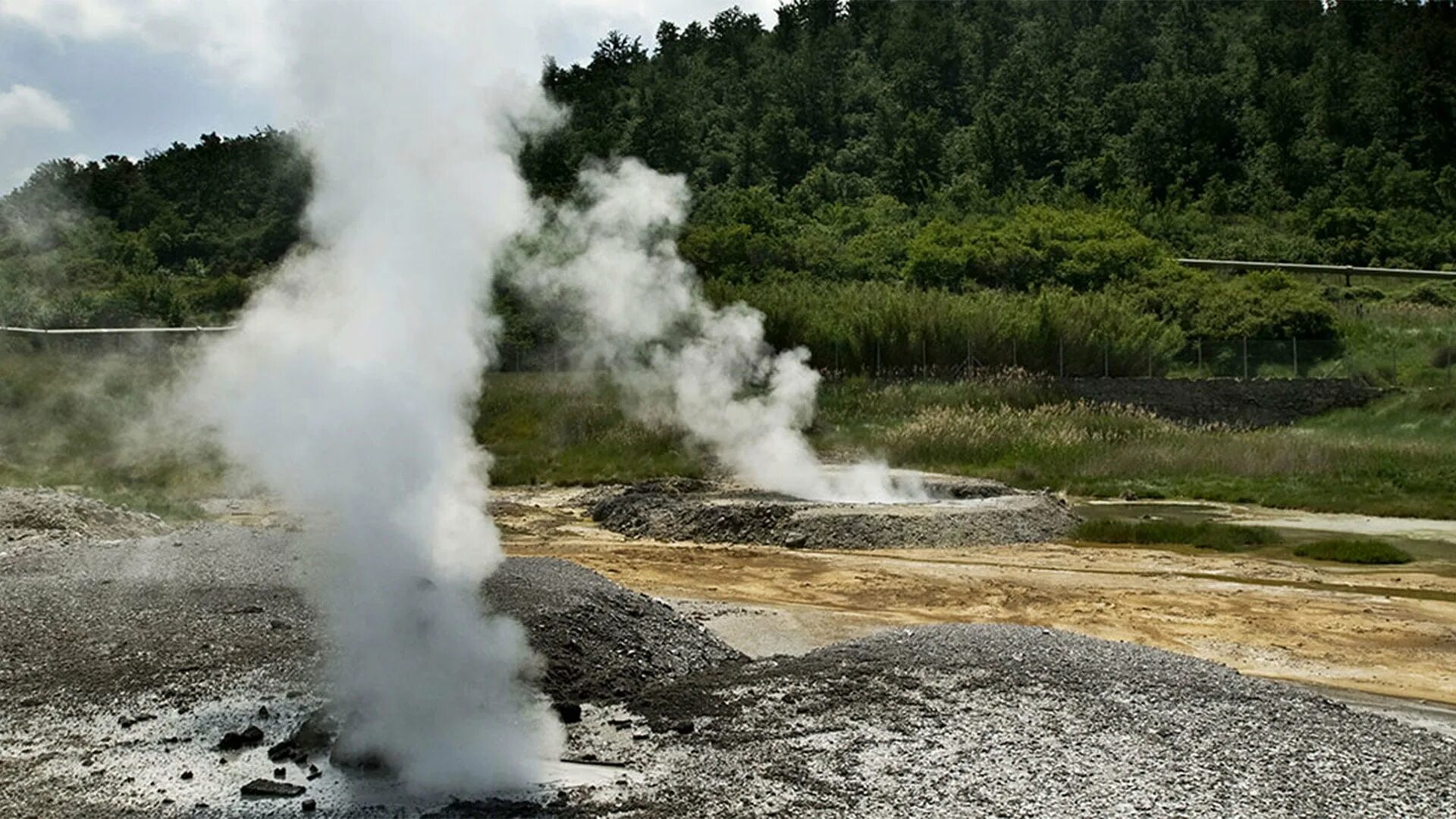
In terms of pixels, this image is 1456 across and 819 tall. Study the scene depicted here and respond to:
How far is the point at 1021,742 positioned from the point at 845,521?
1690 cm

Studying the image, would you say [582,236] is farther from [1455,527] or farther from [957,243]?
[957,243]

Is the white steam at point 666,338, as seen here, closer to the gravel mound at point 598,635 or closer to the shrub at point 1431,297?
the gravel mound at point 598,635

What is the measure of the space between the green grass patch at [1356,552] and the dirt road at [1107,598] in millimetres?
721

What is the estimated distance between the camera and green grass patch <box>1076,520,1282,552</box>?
94.6 ft

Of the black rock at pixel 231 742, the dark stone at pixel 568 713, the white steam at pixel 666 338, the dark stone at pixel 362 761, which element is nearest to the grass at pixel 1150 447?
the white steam at pixel 666 338

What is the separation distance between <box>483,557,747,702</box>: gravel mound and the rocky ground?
0.04 metres

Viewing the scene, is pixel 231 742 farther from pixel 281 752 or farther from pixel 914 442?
pixel 914 442

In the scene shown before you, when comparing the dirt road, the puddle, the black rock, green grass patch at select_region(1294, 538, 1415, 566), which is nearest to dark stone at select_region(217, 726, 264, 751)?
the black rock

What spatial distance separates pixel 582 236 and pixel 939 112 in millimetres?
79317

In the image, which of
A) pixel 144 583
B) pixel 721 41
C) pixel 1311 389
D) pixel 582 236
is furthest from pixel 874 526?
pixel 721 41

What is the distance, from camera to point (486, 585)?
1672 cm

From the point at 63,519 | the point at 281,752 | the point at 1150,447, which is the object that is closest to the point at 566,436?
the point at 1150,447

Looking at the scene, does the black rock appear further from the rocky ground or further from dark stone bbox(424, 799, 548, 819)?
dark stone bbox(424, 799, 548, 819)

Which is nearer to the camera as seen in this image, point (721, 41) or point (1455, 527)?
point (1455, 527)
